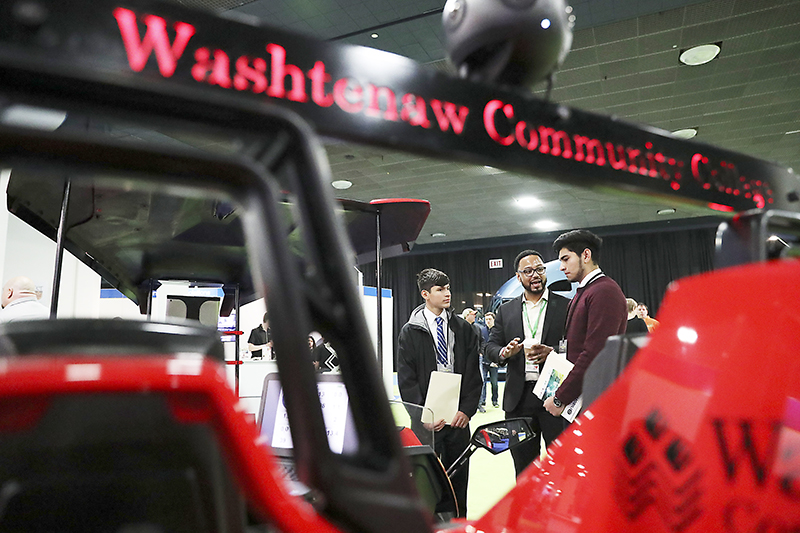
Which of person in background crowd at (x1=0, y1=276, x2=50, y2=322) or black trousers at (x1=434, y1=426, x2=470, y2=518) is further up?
person in background crowd at (x1=0, y1=276, x2=50, y2=322)

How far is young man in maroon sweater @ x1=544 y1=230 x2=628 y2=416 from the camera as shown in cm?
257

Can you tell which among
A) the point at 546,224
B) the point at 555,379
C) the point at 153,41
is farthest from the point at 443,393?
the point at 546,224

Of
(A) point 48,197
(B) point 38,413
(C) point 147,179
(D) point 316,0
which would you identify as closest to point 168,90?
(C) point 147,179

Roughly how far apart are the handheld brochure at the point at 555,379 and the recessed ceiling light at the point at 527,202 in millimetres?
8296

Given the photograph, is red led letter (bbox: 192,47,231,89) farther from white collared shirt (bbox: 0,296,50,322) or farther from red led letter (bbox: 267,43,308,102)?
white collared shirt (bbox: 0,296,50,322)

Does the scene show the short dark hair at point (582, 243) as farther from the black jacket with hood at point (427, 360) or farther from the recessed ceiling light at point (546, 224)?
the recessed ceiling light at point (546, 224)

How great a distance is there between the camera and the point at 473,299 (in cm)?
1605

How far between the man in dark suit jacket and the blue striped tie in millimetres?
298

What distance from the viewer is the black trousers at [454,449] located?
2926mm

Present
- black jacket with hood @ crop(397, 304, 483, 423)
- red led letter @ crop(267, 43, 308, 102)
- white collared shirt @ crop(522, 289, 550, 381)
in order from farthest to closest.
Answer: black jacket with hood @ crop(397, 304, 483, 423) < white collared shirt @ crop(522, 289, 550, 381) < red led letter @ crop(267, 43, 308, 102)

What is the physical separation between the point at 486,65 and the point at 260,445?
3.12 ft

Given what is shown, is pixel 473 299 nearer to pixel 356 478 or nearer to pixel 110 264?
pixel 110 264

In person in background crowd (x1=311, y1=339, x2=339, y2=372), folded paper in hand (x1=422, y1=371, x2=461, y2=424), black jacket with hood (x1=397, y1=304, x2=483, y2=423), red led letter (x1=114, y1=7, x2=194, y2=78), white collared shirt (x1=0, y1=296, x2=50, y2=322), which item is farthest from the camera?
person in background crowd (x1=311, y1=339, x2=339, y2=372)

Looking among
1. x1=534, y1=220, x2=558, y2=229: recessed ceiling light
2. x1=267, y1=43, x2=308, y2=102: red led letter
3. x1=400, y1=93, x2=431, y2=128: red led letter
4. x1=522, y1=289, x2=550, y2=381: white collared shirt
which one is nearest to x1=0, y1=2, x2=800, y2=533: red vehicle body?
x1=267, y1=43, x2=308, y2=102: red led letter
